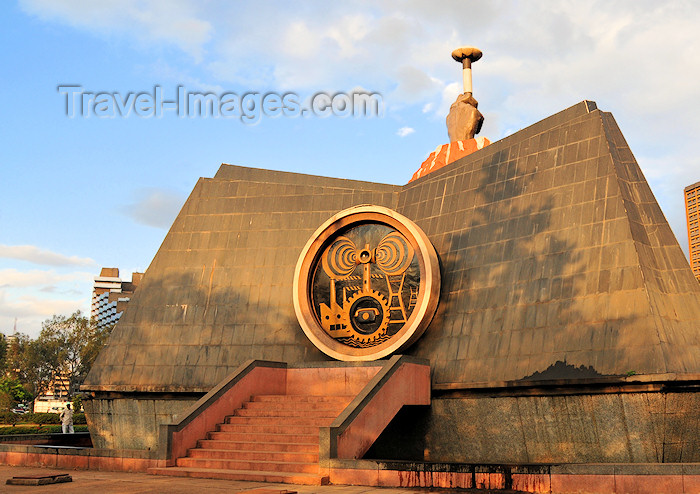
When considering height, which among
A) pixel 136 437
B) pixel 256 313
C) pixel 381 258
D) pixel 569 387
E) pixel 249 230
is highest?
pixel 249 230

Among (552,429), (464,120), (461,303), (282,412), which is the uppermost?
(464,120)

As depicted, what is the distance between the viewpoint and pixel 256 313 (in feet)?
65.5

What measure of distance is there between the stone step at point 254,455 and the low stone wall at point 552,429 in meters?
3.61

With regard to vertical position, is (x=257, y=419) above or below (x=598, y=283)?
below

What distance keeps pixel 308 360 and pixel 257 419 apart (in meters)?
3.57

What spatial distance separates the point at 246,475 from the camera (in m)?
12.4

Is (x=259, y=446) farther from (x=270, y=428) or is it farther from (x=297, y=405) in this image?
(x=297, y=405)

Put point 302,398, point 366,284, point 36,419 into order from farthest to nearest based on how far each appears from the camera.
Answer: point 36,419
point 366,284
point 302,398

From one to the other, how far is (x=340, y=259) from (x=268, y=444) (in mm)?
6353

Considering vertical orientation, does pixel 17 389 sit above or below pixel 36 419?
above

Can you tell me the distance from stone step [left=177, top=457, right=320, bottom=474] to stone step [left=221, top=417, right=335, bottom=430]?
1.75 m

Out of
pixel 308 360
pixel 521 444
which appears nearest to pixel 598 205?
pixel 521 444

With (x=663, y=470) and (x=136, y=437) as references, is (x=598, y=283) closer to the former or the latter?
(x=663, y=470)

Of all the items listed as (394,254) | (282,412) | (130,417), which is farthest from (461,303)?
(130,417)
